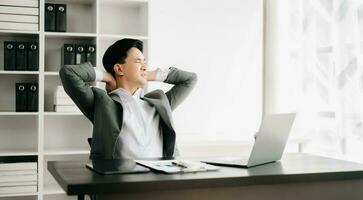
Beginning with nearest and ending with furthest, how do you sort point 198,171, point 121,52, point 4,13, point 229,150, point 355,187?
point 198,171 → point 355,187 → point 121,52 → point 4,13 → point 229,150

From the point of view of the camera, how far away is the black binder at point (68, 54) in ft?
12.7

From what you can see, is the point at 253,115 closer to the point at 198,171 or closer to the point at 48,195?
the point at 48,195

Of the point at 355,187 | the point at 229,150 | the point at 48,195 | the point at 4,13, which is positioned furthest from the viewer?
the point at 229,150

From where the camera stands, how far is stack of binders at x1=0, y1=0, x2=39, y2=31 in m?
3.68

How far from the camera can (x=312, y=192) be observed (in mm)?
2193

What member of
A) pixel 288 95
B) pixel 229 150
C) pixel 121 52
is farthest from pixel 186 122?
pixel 121 52

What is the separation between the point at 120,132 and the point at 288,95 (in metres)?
2.42

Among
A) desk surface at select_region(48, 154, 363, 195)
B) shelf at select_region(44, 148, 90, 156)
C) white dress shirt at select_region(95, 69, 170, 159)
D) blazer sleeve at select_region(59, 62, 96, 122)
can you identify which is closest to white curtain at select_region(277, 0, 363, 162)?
desk surface at select_region(48, 154, 363, 195)

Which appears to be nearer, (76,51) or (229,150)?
(76,51)

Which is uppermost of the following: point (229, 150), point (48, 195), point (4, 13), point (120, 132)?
point (4, 13)

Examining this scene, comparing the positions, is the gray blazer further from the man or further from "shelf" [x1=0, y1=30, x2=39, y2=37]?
"shelf" [x1=0, y1=30, x2=39, y2=37]

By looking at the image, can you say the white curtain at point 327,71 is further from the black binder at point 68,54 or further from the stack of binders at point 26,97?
the stack of binders at point 26,97

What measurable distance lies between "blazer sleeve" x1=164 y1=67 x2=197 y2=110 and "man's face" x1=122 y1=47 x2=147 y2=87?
28cm

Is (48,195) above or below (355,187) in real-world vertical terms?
below
